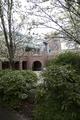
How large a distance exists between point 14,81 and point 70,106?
2.23 meters

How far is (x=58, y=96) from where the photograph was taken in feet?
12.6

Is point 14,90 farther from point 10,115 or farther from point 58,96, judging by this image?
point 58,96

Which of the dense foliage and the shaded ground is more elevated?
the dense foliage

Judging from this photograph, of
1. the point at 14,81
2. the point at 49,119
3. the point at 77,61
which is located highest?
the point at 77,61

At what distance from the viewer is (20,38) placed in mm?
8414

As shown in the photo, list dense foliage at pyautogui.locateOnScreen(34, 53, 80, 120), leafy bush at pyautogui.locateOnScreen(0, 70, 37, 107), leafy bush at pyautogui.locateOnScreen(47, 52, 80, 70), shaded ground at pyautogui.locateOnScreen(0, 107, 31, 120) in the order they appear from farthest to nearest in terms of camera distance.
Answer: leafy bush at pyautogui.locateOnScreen(47, 52, 80, 70), leafy bush at pyautogui.locateOnScreen(0, 70, 37, 107), shaded ground at pyautogui.locateOnScreen(0, 107, 31, 120), dense foliage at pyautogui.locateOnScreen(34, 53, 80, 120)

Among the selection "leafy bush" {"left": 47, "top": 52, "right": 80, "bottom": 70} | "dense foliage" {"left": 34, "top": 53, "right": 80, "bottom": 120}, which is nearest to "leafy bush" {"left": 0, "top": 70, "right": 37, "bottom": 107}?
"dense foliage" {"left": 34, "top": 53, "right": 80, "bottom": 120}

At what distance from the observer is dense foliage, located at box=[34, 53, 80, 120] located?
142 inches

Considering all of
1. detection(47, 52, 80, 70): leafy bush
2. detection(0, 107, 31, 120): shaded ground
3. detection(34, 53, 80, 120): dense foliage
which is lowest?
detection(0, 107, 31, 120): shaded ground

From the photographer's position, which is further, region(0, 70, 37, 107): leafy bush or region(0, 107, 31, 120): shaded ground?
region(0, 70, 37, 107): leafy bush

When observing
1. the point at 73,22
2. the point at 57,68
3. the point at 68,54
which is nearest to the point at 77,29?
the point at 73,22

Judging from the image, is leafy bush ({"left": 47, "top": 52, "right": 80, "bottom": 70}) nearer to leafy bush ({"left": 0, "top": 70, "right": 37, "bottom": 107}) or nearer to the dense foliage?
the dense foliage

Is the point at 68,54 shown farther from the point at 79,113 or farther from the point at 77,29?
the point at 79,113

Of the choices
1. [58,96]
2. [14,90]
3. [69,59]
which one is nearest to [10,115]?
[14,90]
